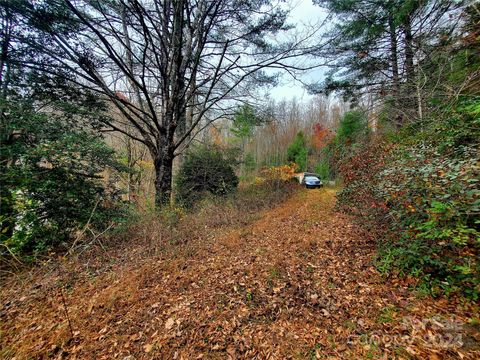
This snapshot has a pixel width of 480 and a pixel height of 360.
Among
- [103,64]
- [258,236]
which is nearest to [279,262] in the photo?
[258,236]

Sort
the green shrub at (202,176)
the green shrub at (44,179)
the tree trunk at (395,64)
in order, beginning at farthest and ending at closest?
the green shrub at (202,176)
the tree trunk at (395,64)
the green shrub at (44,179)

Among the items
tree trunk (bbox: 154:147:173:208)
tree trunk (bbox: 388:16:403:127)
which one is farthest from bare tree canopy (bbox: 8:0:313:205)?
tree trunk (bbox: 388:16:403:127)

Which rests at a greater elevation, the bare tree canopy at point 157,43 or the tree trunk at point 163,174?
the bare tree canopy at point 157,43

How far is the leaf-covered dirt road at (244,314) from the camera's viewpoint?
1.81 m

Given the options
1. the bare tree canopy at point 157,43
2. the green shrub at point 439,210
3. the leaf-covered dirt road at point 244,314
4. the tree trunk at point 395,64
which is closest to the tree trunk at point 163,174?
the bare tree canopy at point 157,43

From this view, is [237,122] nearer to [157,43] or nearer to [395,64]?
[157,43]

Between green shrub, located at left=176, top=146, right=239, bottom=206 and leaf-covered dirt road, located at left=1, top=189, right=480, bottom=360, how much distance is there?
14.7 ft

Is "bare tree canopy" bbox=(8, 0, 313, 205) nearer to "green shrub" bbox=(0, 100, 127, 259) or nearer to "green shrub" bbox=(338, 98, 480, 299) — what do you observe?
"green shrub" bbox=(0, 100, 127, 259)

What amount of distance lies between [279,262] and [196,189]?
17.6ft

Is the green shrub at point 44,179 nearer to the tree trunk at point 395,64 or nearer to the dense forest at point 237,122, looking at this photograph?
the dense forest at point 237,122

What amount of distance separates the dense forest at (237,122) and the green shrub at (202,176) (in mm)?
255

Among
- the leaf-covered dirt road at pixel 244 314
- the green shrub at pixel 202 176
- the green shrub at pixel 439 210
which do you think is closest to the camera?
the leaf-covered dirt road at pixel 244 314

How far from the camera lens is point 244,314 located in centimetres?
224

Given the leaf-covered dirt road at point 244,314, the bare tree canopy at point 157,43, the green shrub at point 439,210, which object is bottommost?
the leaf-covered dirt road at point 244,314
